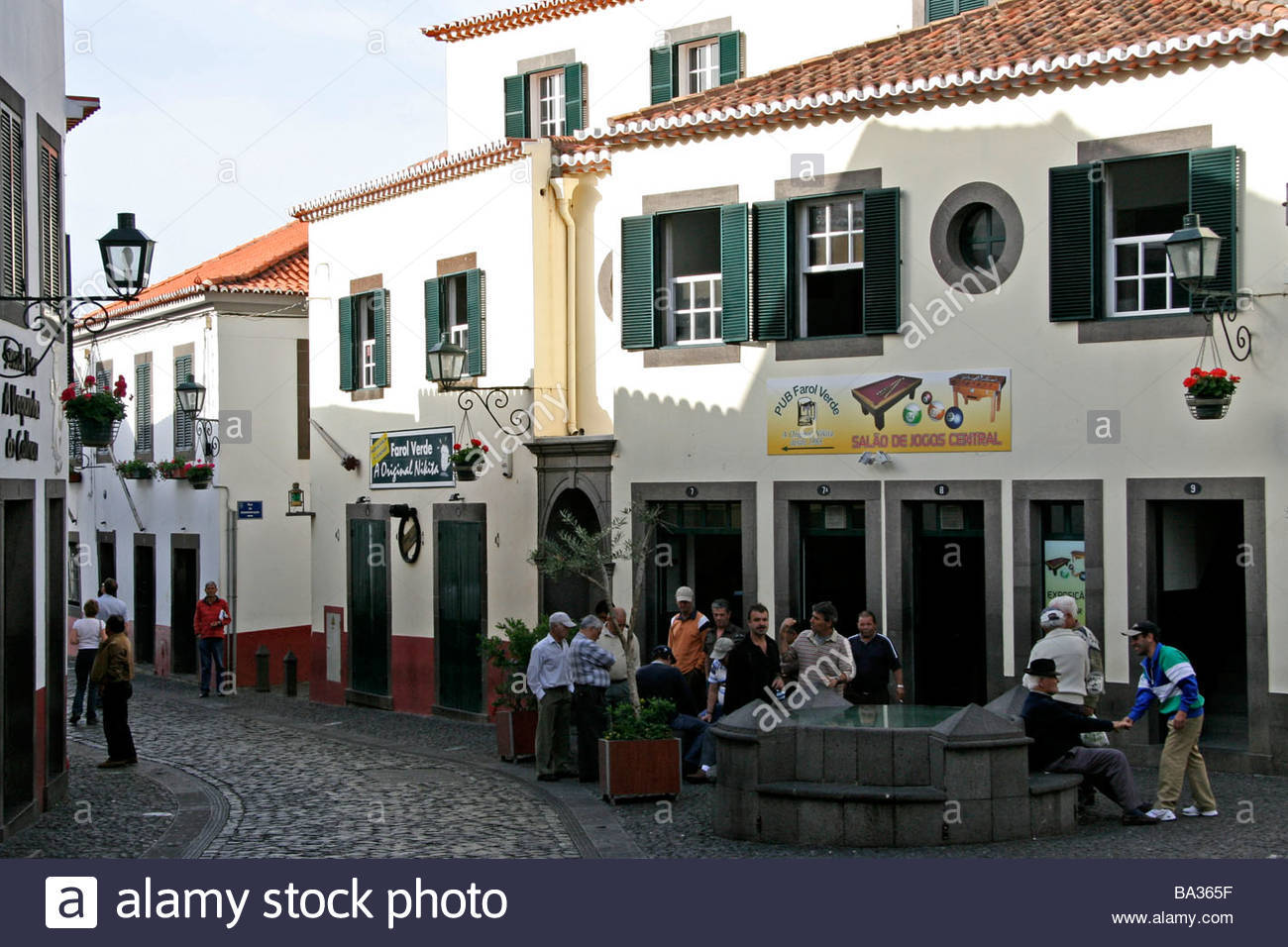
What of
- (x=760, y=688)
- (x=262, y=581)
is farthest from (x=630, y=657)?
(x=262, y=581)

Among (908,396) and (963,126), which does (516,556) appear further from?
(963,126)

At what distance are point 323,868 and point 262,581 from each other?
20.0 meters

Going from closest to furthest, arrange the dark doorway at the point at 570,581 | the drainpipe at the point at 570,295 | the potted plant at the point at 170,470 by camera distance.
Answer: the drainpipe at the point at 570,295 < the dark doorway at the point at 570,581 < the potted plant at the point at 170,470

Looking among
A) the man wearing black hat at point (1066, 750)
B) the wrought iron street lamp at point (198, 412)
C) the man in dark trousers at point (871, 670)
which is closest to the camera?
the man wearing black hat at point (1066, 750)

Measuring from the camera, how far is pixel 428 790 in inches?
610

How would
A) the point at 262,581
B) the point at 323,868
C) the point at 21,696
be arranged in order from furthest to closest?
the point at 262,581, the point at 21,696, the point at 323,868

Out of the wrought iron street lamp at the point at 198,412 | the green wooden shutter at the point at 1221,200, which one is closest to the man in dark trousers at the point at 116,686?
the wrought iron street lamp at the point at 198,412

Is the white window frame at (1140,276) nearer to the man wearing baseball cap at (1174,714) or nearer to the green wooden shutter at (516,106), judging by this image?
the man wearing baseball cap at (1174,714)

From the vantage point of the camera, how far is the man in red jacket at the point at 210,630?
2628 centimetres

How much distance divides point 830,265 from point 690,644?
4.38 meters

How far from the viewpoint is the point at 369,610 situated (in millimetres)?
24766

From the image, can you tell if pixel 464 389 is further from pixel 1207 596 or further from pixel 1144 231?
pixel 1207 596

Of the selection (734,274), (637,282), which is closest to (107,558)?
(637,282)

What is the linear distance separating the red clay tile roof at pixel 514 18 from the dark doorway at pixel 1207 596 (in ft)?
45.7
